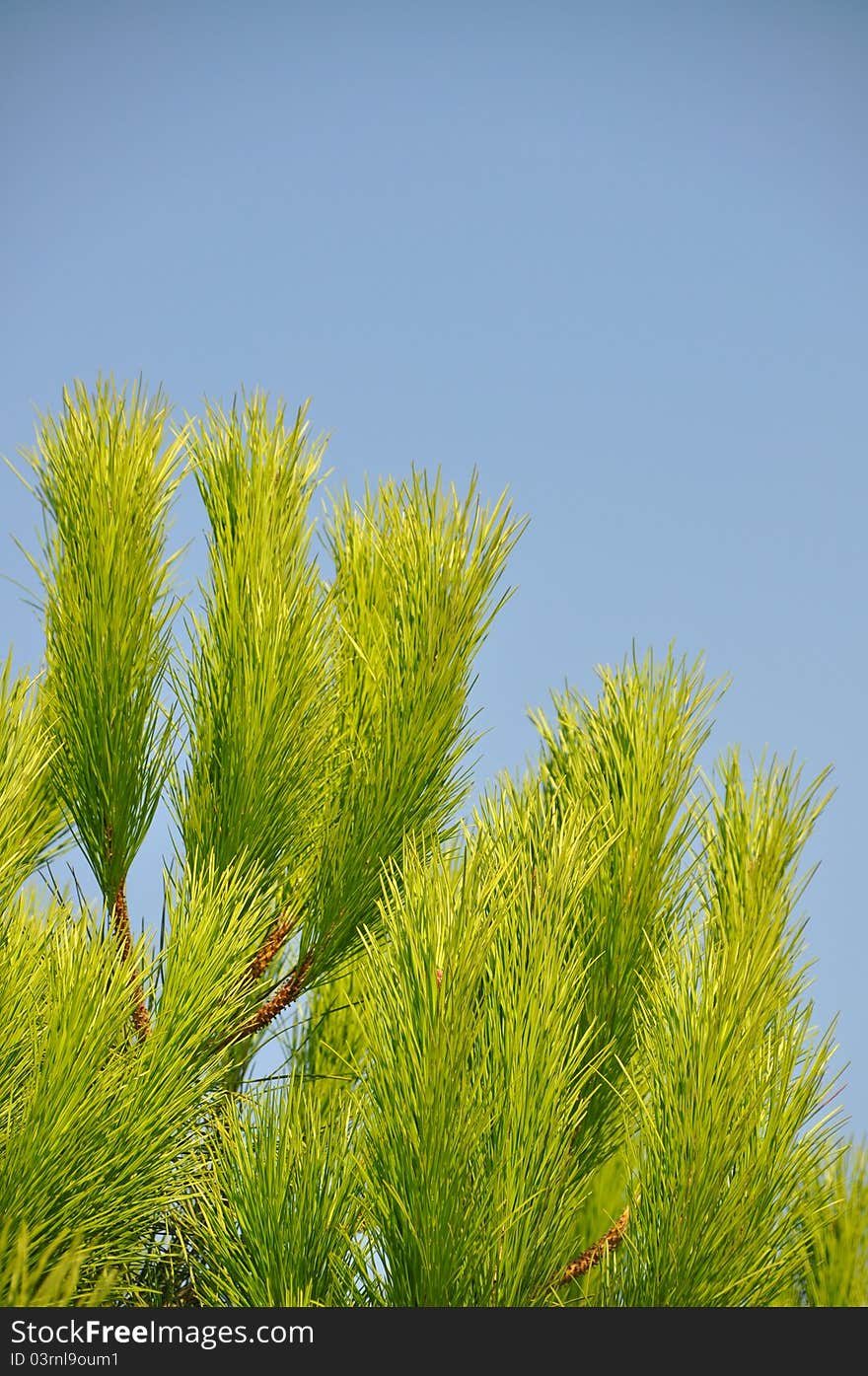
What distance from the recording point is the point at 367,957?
0.97m

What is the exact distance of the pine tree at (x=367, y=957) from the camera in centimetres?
83

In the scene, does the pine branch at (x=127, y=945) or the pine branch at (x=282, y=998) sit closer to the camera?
the pine branch at (x=127, y=945)

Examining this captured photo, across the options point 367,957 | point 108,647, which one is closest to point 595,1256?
point 367,957

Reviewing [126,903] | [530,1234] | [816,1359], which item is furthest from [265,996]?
[816,1359]

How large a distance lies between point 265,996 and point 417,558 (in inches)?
18.8

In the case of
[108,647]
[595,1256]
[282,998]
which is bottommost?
[595,1256]

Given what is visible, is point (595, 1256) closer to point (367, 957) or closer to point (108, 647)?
point (367, 957)

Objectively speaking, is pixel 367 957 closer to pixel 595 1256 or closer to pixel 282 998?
pixel 282 998

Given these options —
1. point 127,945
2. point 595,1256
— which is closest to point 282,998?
point 127,945

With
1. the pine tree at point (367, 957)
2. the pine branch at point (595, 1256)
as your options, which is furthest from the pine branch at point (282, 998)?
the pine branch at point (595, 1256)

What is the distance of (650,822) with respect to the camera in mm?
1134

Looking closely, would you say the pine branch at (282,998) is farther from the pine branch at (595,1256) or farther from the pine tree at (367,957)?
the pine branch at (595,1256)

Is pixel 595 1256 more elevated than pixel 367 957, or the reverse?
pixel 367 957

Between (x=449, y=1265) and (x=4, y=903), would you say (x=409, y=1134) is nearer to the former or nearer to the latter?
(x=449, y=1265)
